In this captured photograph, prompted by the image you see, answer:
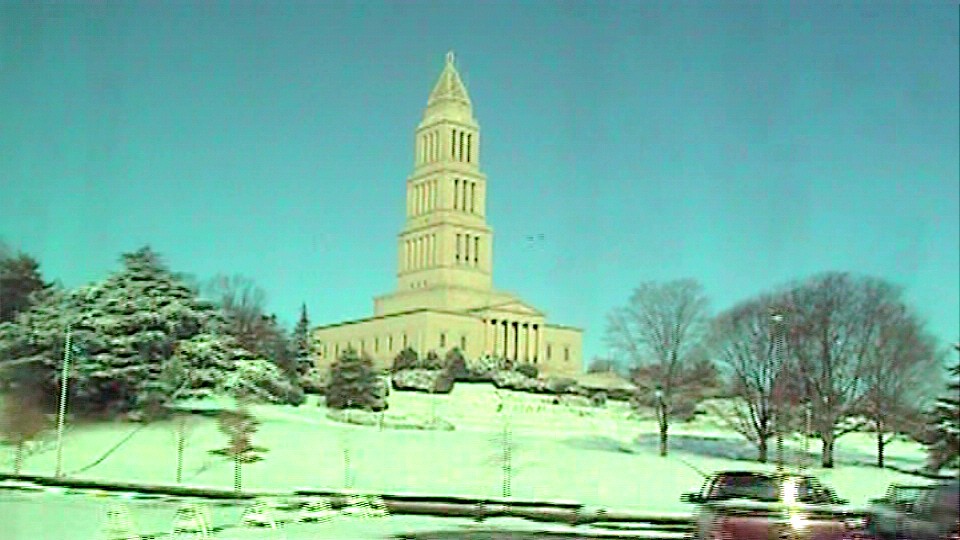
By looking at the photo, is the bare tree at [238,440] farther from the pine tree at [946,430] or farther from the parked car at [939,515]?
the parked car at [939,515]

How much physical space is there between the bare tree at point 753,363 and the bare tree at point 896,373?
2.82 meters

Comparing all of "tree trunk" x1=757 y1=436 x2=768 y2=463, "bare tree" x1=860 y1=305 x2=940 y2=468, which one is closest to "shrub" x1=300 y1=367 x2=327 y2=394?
"tree trunk" x1=757 y1=436 x2=768 y2=463

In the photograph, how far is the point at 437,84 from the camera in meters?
31.9

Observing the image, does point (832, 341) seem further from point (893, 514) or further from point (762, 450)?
point (762, 450)

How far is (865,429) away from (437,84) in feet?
85.5

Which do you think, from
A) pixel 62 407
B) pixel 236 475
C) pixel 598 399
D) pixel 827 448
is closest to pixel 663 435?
pixel 598 399

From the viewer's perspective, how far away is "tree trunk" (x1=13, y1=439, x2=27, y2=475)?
9203 mm

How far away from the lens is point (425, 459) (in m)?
13.9

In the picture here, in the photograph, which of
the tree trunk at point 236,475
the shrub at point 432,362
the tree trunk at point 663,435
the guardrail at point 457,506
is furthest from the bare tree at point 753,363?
the shrub at point 432,362

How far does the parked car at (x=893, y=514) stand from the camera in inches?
153

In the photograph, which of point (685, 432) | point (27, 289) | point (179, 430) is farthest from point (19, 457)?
point (685, 432)

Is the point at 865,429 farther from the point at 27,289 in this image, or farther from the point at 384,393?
the point at 384,393

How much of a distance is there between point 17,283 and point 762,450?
768cm

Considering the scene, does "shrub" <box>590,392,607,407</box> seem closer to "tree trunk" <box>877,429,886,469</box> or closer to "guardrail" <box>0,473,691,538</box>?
"guardrail" <box>0,473,691,538</box>
